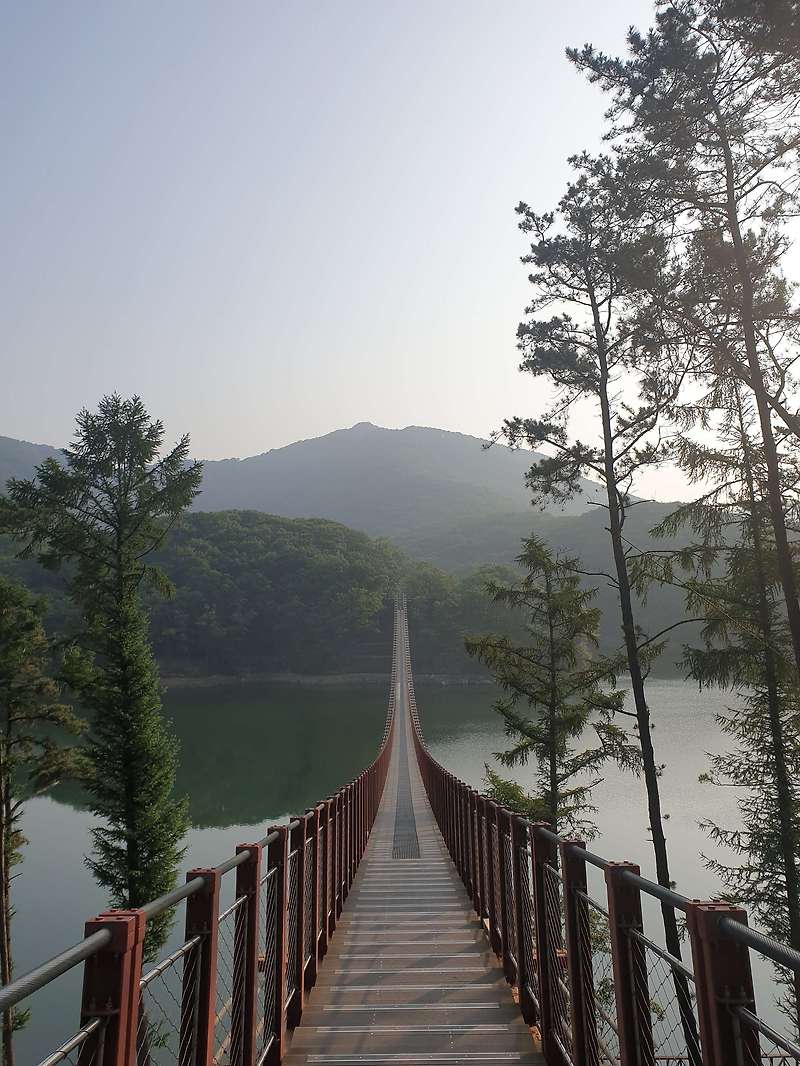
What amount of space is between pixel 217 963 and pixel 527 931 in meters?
1.79

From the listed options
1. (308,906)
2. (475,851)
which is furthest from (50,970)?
(475,851)

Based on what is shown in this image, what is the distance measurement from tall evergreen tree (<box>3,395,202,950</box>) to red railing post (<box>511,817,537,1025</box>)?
36.0ft

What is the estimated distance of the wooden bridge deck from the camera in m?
3.02

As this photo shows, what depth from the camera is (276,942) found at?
10.9ft

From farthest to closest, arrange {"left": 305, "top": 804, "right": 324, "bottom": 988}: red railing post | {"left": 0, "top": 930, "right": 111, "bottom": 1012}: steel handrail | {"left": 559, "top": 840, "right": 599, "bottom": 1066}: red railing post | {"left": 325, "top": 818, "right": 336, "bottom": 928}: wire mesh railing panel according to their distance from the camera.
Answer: {"left": 325, "top": 818, "right": 336, "bottom": 928}: wire mesh railing panel
{"left": 305, "top": 804, "right": 324, "bottom": 988}: red railing post
{"left": 559, "top": 840, "right": 599, "bottom": 1066}: red railing post
{"left": 0, "top": 930, "right": 111, "bottom": 1012}: steel handrail

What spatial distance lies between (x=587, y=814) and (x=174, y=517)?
41.7 ft

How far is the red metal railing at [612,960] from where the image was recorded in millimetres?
1629

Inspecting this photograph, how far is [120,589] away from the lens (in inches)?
545

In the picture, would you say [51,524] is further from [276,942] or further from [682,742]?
[682,742]

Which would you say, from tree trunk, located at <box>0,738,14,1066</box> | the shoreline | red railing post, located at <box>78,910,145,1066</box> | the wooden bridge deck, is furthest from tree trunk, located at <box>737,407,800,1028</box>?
the shoreline

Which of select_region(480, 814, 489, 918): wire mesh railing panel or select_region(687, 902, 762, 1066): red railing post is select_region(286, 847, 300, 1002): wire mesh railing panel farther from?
select_region(687, 902, 762, 1066): red railing post

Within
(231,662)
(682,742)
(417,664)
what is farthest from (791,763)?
(231,662)

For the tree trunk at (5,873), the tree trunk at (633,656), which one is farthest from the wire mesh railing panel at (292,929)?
the tree trunk at (5,873)

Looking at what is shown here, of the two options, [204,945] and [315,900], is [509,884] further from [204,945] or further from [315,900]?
[204,945]
